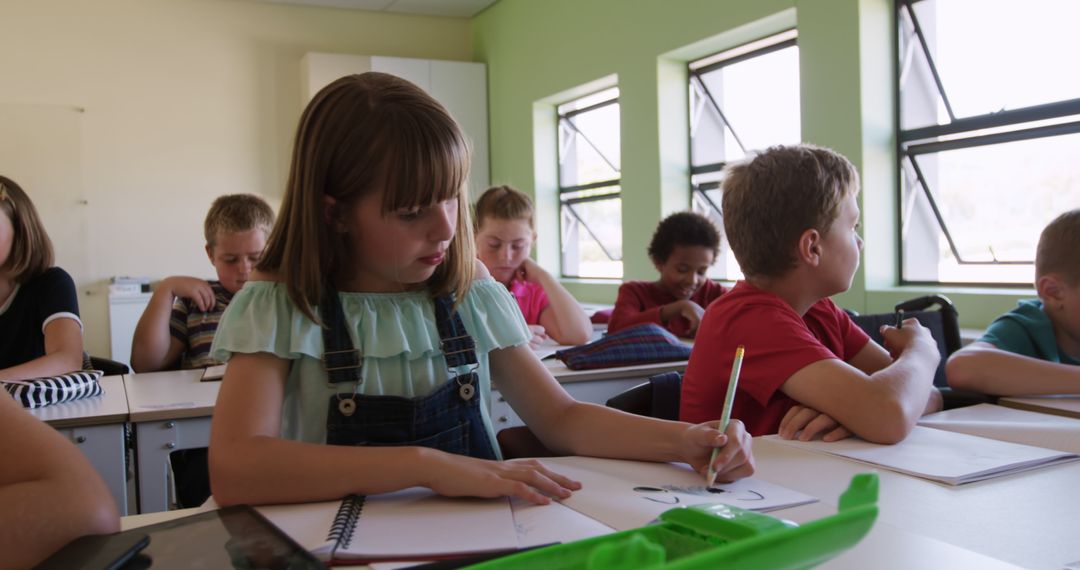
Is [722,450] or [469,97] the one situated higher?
[469,97]

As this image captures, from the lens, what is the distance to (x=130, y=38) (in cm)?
590

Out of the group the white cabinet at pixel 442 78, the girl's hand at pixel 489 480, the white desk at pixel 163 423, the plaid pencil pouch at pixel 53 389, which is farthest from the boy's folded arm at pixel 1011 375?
the white cabinet at pixel 442 78

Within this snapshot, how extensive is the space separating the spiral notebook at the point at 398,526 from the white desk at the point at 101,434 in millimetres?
1149

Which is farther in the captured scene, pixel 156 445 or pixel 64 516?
pixel 156 445

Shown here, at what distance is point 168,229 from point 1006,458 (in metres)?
5.93

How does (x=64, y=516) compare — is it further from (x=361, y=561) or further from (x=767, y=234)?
(x=767, y=234)

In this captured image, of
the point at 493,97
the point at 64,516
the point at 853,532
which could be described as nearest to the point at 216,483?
the point at 64,516

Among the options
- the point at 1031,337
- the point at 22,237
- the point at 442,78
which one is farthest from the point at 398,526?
the point at 442,78

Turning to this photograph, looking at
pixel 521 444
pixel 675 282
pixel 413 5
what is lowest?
pixel 521 444

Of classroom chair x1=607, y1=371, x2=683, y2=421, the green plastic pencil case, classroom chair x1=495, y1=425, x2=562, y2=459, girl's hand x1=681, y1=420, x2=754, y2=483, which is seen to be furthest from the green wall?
the green plastic pencil case

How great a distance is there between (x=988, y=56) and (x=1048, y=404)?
232cm

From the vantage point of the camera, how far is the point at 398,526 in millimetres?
840

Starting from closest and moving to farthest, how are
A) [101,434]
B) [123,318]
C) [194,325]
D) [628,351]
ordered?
1. [101,434]
2. [628,351]
3. [194,325]
4. [123,318]

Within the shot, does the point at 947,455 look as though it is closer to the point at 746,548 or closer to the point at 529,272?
the point at 746,548
